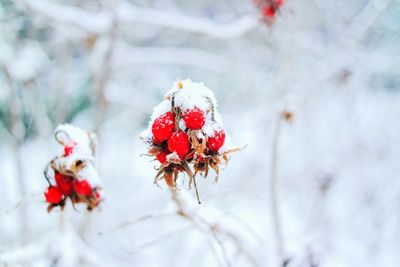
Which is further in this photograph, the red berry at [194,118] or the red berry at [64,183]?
the red berry at [64,183]

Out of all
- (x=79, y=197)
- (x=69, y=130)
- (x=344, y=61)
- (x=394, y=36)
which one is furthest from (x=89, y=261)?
(x=394, y=36)

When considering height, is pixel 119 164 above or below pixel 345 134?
above

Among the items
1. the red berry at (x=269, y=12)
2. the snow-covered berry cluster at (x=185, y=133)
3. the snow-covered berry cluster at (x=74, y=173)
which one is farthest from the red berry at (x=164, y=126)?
the red berry at (x=269, y=12)

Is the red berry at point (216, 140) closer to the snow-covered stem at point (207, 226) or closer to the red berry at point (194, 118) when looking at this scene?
the red berry at point (194, 118)

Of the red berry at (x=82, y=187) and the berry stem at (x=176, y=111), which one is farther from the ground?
the red berry at (x=82, y=187)

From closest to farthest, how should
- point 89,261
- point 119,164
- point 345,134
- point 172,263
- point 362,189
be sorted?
point 89,261, point 362,189, point 172,263, point 345,134, point 119,164

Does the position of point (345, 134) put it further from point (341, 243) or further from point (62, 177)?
point (62, 177)

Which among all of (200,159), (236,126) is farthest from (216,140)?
(236,126)
